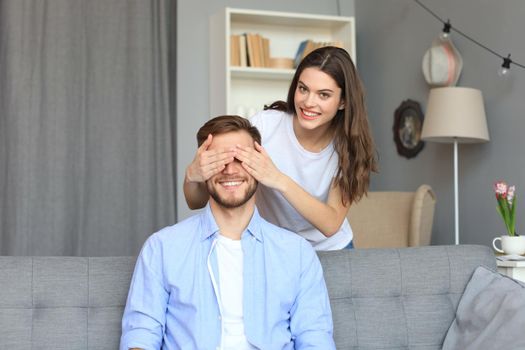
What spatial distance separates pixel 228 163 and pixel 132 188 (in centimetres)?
293

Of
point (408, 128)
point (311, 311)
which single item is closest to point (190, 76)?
point (408, 128)

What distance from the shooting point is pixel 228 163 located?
6.25 feet

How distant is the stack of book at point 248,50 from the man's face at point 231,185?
2.76 meters

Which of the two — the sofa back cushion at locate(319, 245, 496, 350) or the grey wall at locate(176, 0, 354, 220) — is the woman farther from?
the grey wall at locate(176, 0, 354, 220)

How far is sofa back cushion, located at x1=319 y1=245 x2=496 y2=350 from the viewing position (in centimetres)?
214

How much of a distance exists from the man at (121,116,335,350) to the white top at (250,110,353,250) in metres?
0.29

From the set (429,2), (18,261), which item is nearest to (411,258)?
(18,261)

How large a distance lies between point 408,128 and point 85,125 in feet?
6.50

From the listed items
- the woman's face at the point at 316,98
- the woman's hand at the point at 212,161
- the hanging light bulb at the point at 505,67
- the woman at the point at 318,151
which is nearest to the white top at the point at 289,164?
the woman at the point at 318,151

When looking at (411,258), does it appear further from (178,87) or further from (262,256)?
(178,87)

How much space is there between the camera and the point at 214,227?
1925 mm

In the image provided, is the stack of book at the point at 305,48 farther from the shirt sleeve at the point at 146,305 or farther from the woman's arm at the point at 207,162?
the shirt sleeve at the point at 146,305

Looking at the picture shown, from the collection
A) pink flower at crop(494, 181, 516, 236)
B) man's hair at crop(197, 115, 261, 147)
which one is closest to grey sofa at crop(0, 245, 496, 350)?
man's hair at crop(197, 115, 261, 147)

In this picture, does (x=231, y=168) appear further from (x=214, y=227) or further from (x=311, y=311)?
(x=311, y=311)
